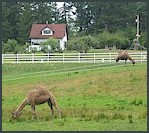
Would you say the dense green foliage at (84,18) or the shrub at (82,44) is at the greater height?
the dense green foliage at (84,18)

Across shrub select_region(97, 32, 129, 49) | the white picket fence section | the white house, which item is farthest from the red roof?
the white picket fence section

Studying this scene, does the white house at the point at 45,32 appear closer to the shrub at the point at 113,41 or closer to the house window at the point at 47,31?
the house window at the point at 47,31

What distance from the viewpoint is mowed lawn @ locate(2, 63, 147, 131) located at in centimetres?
1559

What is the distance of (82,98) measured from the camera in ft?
77.5

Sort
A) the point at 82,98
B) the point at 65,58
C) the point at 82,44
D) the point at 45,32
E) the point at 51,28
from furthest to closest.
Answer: the point at 45,32
the point at 51,28
the point at 82,44
the point at 65,58
the point at 82,98

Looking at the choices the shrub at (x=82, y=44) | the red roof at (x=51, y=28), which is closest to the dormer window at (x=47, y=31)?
the red roof at (x=51, y=28)

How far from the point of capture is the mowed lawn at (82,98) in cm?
1559

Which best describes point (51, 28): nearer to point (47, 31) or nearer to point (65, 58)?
point (47, 31)

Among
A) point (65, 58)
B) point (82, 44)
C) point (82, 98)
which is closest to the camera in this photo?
point (82, 98)

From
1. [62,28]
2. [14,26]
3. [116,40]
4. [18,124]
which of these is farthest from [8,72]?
[14,26]

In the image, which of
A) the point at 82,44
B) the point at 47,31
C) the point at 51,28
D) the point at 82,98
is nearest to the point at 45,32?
the point at 47,31

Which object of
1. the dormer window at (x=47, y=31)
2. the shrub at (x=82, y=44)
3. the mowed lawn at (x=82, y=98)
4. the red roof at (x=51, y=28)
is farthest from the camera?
the dormer window at (x=47, y=31)

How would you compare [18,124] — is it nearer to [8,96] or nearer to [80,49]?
[8,96]

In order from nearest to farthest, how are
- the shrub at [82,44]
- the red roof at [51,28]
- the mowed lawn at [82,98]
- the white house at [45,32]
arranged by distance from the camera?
the mowed lawn at [82,98] → the shrub at [82,44] → the red roof at [51,28] → the white house at [45,32]
